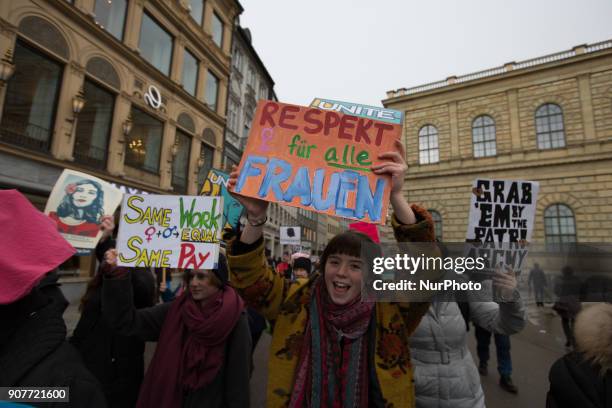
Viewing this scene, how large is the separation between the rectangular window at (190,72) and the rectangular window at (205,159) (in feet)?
9.77

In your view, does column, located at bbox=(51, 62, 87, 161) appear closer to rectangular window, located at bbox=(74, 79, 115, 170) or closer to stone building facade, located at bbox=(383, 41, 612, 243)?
rectangular window, located at bbox=(74, 79, 115, 170)

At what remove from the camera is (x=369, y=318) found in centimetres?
170

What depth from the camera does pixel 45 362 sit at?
1.19 meters

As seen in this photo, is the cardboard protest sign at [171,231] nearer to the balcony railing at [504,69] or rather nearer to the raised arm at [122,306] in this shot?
the raised arm at [122,306]

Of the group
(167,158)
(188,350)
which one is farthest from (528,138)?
(188,350)

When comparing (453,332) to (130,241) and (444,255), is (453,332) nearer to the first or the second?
(444,255)

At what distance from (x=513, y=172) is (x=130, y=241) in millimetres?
22703

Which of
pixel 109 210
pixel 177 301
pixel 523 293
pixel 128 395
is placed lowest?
pixel 128 395

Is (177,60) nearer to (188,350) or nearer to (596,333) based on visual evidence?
(188,350)

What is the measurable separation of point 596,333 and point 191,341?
234 cm

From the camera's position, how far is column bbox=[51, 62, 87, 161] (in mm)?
10332

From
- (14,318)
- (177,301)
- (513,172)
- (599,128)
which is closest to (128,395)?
(177,301)

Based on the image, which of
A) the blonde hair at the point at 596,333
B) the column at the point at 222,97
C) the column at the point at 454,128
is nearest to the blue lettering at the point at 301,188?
the blonde hair at the point at 596,333

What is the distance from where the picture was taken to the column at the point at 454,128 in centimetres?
2205
